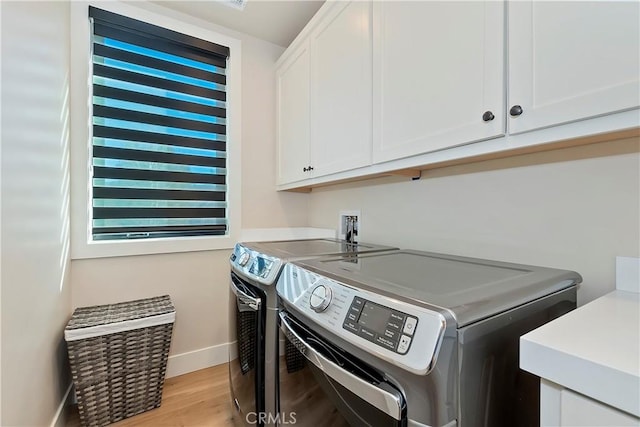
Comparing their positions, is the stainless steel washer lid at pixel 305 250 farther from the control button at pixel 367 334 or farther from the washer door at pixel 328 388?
the control button at pixel 367 334

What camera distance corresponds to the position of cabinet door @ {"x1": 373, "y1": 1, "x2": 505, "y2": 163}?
2.76 ft

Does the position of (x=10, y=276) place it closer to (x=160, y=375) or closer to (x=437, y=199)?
(x=160, y=375)

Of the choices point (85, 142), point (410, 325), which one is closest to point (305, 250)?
point (410, 325)

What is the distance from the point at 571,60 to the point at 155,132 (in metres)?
2.11

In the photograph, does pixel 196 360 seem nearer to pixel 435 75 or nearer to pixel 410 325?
pixel 410 325

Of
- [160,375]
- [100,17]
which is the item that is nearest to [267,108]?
[100,17]

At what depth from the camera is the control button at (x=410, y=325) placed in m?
0.51

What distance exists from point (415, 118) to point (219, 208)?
1.57 m

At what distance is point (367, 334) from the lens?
562 millimetres

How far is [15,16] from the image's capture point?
1019mm

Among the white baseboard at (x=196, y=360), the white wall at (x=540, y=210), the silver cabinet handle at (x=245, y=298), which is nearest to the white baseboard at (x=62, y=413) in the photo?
the white baseboard at (x=196, y=360)

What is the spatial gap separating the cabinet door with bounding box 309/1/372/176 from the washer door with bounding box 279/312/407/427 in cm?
86

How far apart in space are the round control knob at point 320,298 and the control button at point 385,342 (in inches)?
7.0

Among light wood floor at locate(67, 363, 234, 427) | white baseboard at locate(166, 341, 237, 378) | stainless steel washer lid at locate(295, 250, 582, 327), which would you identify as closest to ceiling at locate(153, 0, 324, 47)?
stainless steel washer lid at locate(295, 250, 582, 327)
